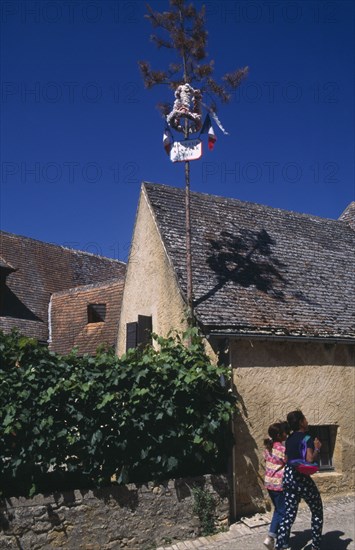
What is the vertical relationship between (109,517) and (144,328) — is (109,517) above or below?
below

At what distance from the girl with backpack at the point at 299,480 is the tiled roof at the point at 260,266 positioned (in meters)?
2.61

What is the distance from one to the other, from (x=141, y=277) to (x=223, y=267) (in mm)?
2097

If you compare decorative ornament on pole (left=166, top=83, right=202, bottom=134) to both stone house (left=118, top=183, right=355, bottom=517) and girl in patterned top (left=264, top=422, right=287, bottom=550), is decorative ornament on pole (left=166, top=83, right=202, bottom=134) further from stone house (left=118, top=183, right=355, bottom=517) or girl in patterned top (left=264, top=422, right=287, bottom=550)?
girl in patterned top (left=264, top=422, right=287, bottom=550)

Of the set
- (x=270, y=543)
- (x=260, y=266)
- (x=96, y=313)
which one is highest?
(x=260, y=266)

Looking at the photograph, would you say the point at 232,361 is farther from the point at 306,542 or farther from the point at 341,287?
A: the point at 341,287

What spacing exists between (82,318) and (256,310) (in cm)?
990

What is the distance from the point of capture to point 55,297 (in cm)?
1994

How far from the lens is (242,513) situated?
7785mm

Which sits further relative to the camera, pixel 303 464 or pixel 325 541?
pixel 325 541

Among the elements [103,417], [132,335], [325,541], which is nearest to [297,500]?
[325,541]

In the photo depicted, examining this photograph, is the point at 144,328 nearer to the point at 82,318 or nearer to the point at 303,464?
the point at 303,464

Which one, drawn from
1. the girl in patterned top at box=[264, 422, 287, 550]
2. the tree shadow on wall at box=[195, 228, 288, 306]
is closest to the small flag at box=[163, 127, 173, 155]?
the tree shadow on wall at box=[195, 228, 288, 306]

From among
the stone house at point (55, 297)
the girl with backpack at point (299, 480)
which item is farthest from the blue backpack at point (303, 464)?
the stone house at point (55, 297)

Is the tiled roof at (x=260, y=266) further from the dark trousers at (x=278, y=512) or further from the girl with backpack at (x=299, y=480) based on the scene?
the dark trousers at (x=278, y=512)
